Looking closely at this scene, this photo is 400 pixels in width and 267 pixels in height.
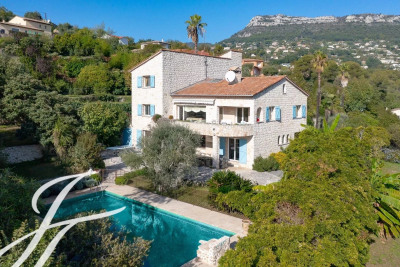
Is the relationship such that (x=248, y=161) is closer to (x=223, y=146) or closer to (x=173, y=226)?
(x=223, y=146)

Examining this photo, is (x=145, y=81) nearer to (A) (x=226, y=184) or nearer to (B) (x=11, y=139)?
(B) (x=11, y=139)

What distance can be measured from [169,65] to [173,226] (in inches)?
761

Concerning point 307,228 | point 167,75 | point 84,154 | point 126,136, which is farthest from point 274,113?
point 307,228

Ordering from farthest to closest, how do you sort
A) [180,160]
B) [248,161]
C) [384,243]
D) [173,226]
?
1. [248,161]
2. [180,160]
3. [173,226]
4. [384,243]

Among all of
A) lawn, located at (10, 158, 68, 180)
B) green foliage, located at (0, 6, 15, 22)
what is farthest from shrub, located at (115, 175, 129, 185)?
green foliage, located at (0, 6, 15, 22)

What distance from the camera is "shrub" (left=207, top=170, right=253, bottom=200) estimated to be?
19.5m

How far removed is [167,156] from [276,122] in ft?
45.8

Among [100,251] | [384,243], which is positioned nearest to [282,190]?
[100,251]

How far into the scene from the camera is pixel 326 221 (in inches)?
392

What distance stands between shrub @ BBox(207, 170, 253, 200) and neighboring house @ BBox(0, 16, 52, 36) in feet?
288

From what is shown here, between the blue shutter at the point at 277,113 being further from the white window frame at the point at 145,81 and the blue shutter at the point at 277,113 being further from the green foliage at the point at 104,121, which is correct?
the green foliage at the point at 104,121

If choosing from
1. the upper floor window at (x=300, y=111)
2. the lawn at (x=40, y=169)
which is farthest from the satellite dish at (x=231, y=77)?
the lawn at (x=40, y=169)

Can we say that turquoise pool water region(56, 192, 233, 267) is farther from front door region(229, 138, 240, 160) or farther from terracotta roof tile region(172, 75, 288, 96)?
terracotta roof tile region(172, 75, 288, 96)

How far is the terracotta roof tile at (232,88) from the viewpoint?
92.7 feet
